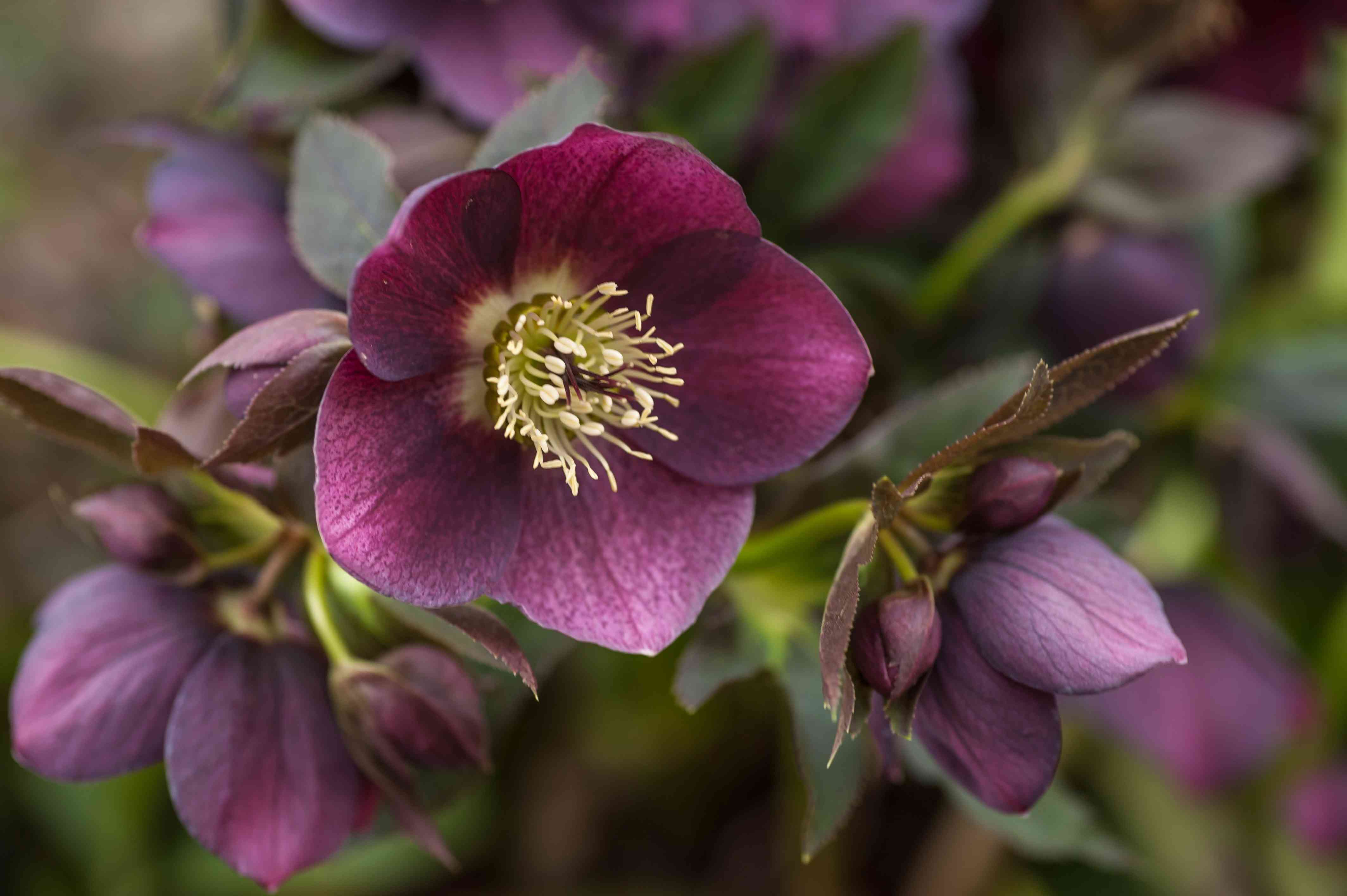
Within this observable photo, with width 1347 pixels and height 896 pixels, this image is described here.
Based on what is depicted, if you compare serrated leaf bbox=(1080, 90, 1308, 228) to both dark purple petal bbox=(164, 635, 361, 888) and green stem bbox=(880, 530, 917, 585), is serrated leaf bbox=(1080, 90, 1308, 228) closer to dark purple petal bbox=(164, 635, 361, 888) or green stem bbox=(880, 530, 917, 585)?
green stem bbox=(880, 530, 917, 585)

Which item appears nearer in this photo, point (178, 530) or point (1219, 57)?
point (178, 530)

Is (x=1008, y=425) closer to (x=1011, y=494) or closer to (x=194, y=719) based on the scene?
(x=1011, y=494)

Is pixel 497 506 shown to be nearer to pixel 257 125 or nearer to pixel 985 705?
pixel 985 705

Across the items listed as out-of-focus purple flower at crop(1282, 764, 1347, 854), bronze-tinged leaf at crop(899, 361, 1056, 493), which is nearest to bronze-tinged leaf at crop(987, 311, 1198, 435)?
bronze-tinged leaf at crop(899, 361, 1056, 493)

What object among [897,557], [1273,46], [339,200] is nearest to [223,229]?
[339,200]

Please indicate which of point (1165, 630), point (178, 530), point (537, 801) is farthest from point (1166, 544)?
point (178, 530)

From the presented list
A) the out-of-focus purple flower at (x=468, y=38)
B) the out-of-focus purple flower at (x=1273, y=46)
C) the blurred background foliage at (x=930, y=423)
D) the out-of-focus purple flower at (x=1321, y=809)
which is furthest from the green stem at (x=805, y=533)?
the out-of-focus purple flower at (x=1321, y=809)

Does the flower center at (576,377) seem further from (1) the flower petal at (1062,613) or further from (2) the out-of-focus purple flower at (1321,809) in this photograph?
(2) the out-of-focus purple flower at (1321,809)
